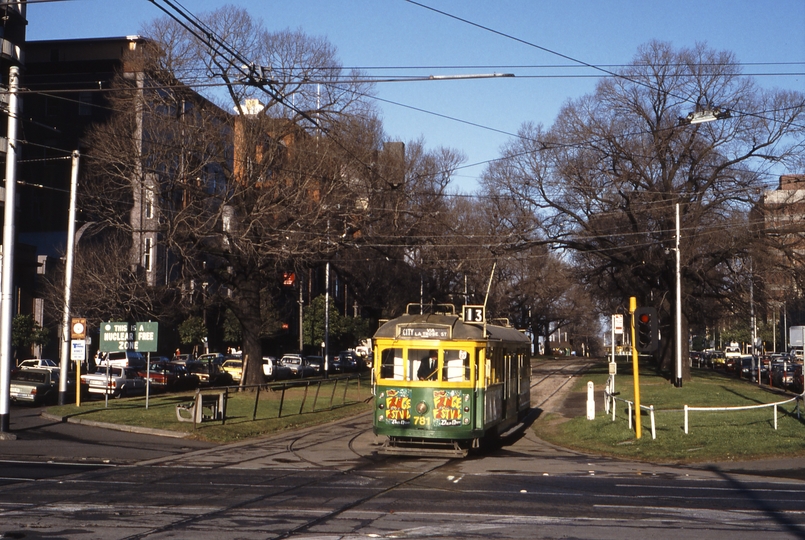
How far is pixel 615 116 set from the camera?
136 ft

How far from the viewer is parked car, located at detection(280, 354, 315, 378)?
57.9 metres

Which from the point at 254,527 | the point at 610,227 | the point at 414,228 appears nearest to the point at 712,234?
the point at 610,227

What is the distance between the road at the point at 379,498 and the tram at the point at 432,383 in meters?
0.55

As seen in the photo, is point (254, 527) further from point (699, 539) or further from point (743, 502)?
point (743, 502)

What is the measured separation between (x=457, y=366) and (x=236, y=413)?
470 inches

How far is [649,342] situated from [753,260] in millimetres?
21555

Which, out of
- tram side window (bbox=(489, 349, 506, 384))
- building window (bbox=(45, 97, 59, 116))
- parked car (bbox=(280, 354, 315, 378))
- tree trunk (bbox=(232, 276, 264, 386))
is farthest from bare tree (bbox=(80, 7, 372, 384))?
building window (bbox=(45, 97, 59, 116))

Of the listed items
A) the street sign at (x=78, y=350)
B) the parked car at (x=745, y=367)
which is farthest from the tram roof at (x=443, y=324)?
the parked car at (x=745, y=367)

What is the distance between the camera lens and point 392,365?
60.6ft

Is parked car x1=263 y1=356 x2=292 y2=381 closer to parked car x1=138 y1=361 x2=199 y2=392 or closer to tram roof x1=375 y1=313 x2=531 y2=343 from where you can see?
parked car x1=138 y1=361 x2=199 y2=392

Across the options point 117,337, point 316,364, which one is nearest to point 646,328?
point 117,337

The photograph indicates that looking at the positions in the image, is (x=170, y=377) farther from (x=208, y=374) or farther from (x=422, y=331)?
(x=422, y=331)

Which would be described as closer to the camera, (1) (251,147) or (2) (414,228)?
(1) (251,147)

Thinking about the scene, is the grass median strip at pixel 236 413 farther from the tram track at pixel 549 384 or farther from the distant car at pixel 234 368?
the distant car at pixel 234 368
